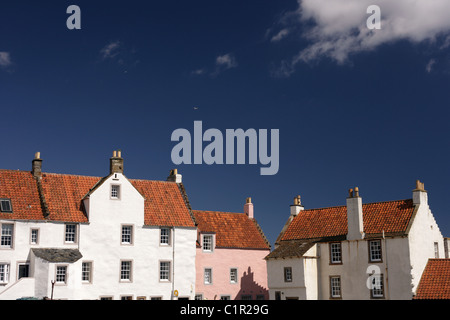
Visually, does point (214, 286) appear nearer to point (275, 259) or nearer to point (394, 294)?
point (275, 259)

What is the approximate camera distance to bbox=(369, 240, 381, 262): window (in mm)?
50844

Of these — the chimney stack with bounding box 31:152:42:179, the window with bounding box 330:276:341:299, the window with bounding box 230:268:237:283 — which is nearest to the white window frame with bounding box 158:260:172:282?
the window with bounding box 230:268:237:283

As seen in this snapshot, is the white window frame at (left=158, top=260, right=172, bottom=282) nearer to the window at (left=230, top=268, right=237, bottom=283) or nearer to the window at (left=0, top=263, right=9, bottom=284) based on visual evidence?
the window at (left=230, top=268, right=237, bottom=283)

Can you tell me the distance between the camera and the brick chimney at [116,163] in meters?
56.3

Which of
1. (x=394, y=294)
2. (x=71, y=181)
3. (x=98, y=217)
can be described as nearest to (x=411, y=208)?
(x=394, y=294)

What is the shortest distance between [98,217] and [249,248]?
1864cm

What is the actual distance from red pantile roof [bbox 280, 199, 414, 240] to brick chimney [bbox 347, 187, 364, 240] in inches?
33.4

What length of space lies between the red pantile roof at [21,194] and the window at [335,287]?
1110 inches

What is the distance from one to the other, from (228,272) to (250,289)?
3.84 meters

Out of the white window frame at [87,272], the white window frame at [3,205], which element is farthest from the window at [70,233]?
the white window frame at [3,205]

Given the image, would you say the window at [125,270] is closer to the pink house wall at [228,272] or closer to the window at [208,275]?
the pink house wall at [228,272]

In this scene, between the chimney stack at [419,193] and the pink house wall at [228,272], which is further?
the pink house wall at [228,272]

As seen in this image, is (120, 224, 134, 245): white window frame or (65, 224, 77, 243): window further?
(120, 224, 134, 245): white window frame

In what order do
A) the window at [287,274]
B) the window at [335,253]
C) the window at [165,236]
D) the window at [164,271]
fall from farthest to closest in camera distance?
the window at [165,236] < the window at [164,271] < the window at [287,274] < the window at [335,253]
